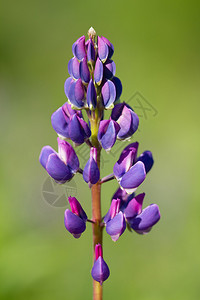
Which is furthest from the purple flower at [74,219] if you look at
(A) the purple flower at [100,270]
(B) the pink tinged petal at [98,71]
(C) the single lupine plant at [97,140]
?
(B) the pink tinged petal at [98,71]

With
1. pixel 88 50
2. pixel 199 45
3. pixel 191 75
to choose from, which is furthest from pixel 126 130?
pixel 199 45

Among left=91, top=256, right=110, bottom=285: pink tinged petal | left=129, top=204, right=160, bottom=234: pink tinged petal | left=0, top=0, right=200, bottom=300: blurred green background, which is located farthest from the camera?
left=0, top=0, right=200, bottom=300: blurred green background

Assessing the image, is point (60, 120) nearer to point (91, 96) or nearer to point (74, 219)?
point (91, 96)

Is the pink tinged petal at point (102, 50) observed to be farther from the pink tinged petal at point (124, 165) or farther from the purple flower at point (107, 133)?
the pink tinged petal at point (124, 165)

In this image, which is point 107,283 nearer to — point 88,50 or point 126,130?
point 126,130

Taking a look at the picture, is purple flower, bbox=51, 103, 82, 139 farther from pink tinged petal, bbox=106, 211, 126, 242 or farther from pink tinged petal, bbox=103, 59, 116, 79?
pink tinged petal, bbox=106, 211, 126, 242

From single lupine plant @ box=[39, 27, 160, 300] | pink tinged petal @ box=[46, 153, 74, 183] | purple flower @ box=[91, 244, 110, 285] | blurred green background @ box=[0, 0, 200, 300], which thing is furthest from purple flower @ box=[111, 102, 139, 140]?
blurred green background @ box=[0, 0, 200, 300]
